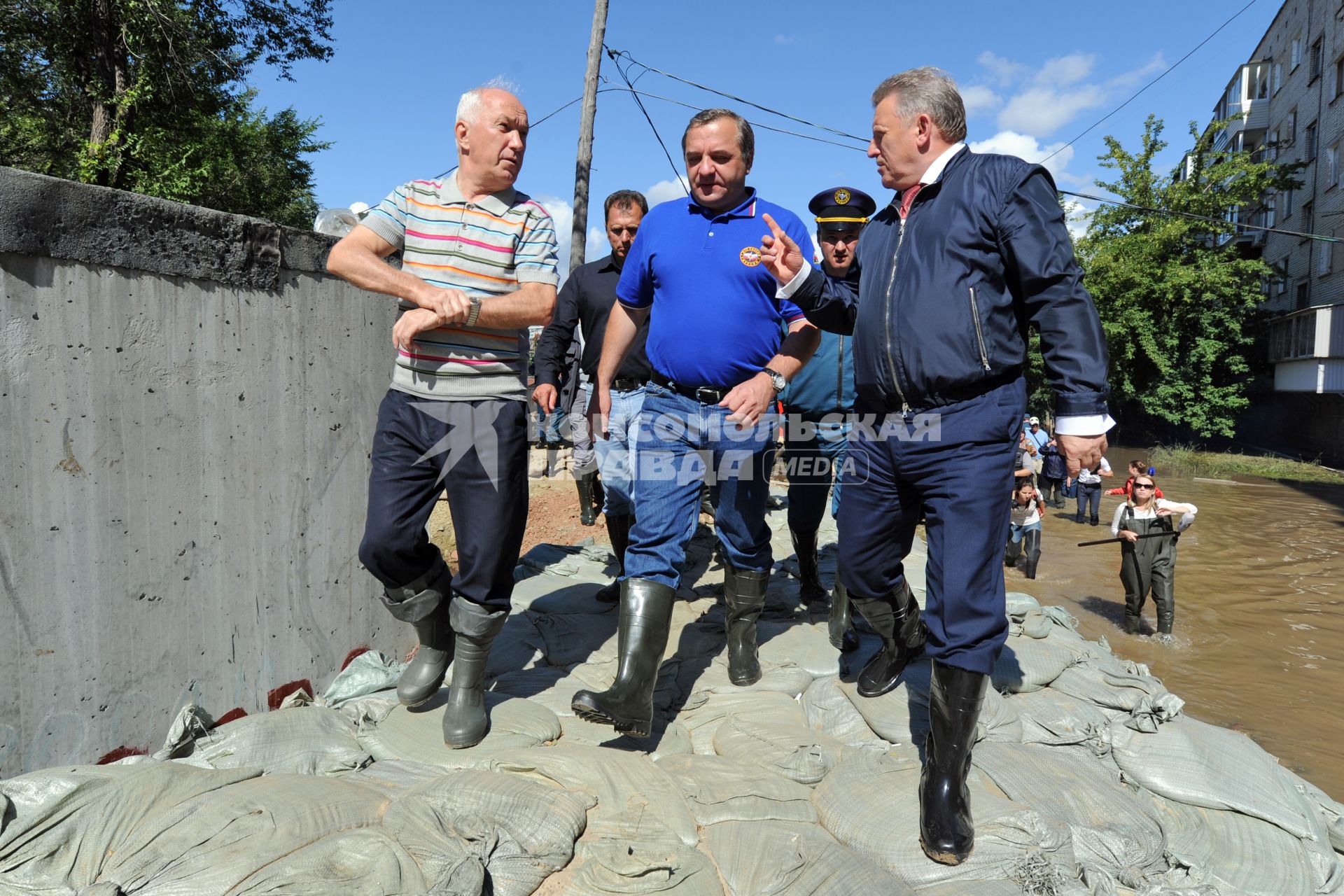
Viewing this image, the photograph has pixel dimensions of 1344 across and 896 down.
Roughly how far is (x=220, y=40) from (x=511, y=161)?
18714 millimetres

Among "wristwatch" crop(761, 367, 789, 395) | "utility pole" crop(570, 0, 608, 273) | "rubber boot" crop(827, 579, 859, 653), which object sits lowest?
"rubber boot" crop(827, 579, 859, 653)

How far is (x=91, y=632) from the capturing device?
2256 mm

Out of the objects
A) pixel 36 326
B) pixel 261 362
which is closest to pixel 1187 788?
pixel 261 362

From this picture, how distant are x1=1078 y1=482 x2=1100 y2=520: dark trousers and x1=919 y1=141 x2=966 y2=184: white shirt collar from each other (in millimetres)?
10501

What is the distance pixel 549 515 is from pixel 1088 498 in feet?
26.9

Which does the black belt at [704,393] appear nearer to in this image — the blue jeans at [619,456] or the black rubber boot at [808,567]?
the blue jeans at [619,456]

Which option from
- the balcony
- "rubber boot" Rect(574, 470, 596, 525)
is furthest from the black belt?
the balcony

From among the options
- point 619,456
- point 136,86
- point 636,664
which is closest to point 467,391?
point 636,664

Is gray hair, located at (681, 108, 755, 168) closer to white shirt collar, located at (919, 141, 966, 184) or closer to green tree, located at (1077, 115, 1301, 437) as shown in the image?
white shirt collar, located at (919, 141, 966, 184)

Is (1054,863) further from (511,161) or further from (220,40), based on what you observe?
(220,40)

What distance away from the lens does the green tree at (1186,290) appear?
22.8 metres

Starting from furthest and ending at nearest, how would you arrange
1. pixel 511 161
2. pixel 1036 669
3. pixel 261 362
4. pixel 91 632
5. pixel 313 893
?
pixel 1036 669
pixel 261 362
pixel 511 161
pixel 91 632
pixel 313 893

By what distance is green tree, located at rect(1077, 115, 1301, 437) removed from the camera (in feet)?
74.8

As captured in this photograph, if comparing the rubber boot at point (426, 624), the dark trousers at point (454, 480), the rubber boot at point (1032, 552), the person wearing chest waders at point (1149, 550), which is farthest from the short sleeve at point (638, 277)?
the rubber boot at point (1032, 552)
